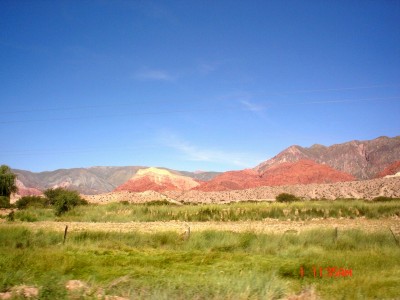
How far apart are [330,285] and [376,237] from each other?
10.0 metres

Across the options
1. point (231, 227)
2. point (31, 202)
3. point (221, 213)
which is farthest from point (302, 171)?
point (231, 227)

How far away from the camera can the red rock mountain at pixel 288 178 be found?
112m

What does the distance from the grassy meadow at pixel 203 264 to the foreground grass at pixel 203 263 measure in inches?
1.5

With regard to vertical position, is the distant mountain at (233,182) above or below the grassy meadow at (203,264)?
above

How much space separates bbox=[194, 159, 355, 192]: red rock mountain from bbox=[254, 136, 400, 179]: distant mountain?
1059 inches

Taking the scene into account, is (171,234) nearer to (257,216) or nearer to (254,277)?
(254,277)

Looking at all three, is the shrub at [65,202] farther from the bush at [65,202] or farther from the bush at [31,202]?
the bush at [31,202]

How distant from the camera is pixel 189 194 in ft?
294

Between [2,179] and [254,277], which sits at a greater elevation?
[2,179]

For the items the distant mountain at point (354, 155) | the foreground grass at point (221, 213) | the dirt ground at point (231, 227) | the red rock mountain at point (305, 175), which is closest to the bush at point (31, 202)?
the foreground grass at point (221, 213)

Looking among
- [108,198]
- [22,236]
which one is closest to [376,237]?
[22,236]

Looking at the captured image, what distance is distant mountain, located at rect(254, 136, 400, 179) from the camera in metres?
143

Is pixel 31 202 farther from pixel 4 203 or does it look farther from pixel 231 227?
pixel 231 227

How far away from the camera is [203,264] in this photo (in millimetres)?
14930
